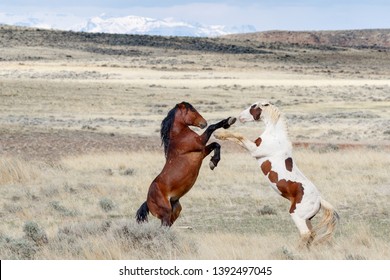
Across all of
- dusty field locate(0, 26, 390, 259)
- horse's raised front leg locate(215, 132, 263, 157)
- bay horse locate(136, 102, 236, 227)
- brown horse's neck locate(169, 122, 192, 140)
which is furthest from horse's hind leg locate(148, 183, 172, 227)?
horse's raised front leg locate(215, 132, 263, 157)

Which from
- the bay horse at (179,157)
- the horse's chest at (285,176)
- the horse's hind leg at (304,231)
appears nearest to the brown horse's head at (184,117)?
the bay horse at (179,157)

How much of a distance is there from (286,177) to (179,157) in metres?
1.27

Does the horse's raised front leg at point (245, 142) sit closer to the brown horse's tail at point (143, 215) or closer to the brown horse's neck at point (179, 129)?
the brown horse's neck at point (179, 129)

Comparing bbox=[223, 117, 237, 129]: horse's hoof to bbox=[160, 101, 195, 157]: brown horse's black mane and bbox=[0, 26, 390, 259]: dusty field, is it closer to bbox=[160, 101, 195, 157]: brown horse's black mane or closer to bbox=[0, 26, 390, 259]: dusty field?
bbox=[160, 101, 195, 157]: brown horse's black mane

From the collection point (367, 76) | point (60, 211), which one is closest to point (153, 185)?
point (60, 211)

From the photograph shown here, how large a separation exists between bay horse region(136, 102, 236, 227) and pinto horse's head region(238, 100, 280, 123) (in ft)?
1.02

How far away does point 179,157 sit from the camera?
31.0 ft

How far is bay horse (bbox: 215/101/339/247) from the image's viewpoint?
9.30 meters

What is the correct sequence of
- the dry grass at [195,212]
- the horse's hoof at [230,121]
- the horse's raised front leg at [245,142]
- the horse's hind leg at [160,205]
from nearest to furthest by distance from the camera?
the dry grass at [195,212], the horse's hoof at [230,121], the horse's raised front leg at [245,142], the horse's hind leg at [160,205]

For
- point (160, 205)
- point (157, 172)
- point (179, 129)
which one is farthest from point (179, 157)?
point (157, 172)

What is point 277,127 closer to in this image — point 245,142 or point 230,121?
point 245,142

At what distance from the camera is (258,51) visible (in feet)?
378

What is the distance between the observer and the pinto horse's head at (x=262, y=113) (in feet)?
31.0

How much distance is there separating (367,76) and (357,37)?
105656 millimetres
